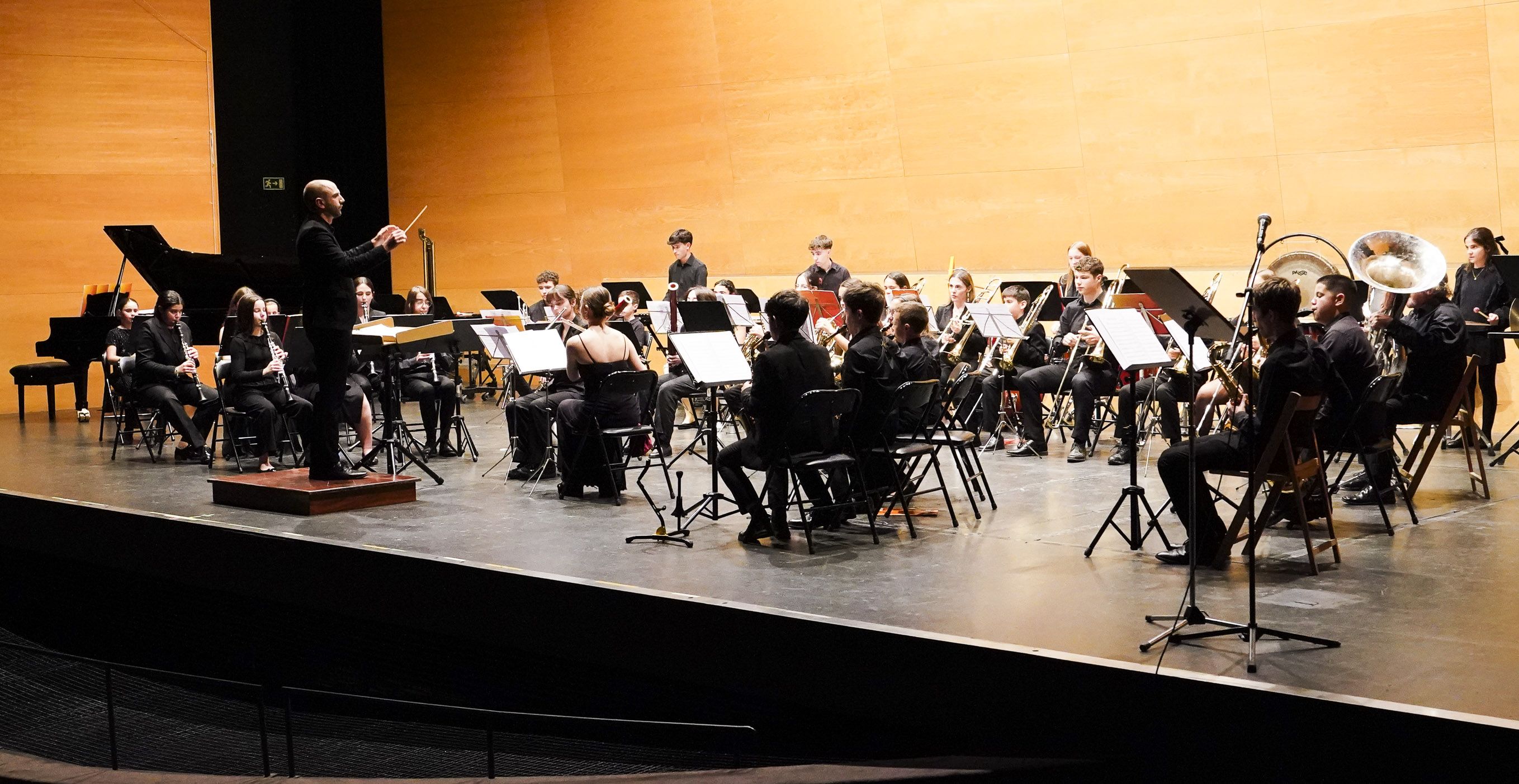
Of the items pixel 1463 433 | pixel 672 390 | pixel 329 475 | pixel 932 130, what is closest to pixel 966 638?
pixel 329 475

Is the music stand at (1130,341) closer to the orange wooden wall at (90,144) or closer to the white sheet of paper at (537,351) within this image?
the white sheet of paper at (537,351)

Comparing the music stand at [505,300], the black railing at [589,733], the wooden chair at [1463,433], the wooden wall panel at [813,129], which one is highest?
the wooden wall panel at [813,129]

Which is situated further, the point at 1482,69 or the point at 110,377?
the point at 110,377

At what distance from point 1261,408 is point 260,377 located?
5901 mm

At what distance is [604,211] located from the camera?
13.9 m

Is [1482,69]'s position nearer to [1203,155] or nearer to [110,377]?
[1203,155]

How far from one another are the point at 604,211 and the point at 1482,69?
27.5ft

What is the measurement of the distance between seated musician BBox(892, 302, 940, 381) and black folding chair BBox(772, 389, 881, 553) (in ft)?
2.79

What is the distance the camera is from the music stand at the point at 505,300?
11961 mm

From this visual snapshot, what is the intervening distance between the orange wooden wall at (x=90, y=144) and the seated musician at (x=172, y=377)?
501cm

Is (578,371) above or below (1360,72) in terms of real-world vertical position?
below

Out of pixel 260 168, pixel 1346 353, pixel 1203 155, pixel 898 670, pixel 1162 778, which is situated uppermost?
pixel 260 168

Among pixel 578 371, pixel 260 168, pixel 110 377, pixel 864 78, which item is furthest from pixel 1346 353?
pixel 260 168

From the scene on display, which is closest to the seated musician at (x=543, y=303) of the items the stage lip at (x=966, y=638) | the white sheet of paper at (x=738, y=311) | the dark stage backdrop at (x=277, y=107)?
the white sheet of paper at (x=738, y=311)
